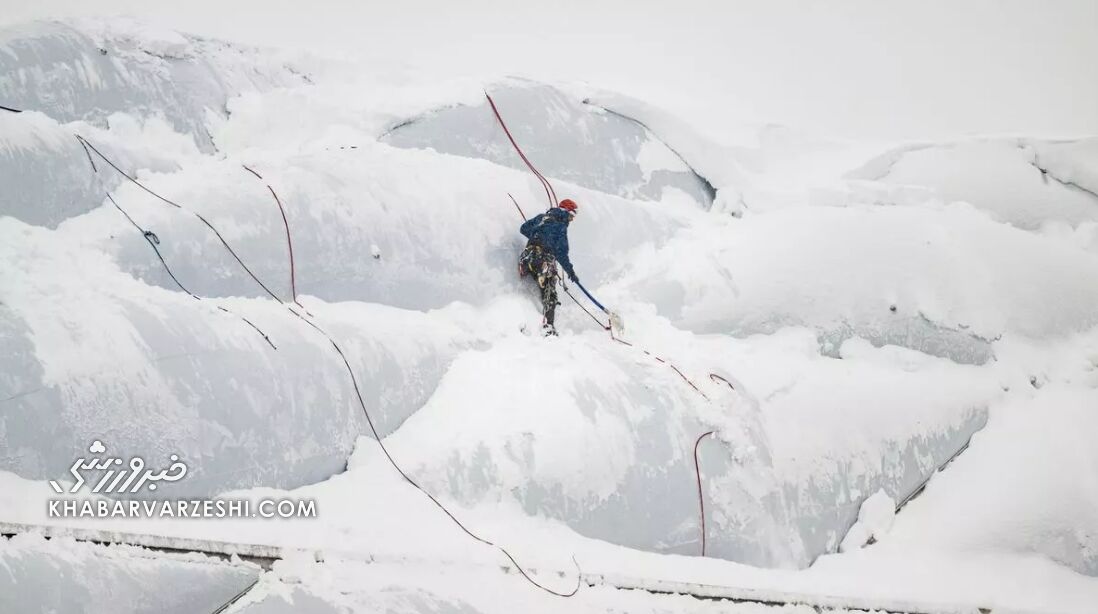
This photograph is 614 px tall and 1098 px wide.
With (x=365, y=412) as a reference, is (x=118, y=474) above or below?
above

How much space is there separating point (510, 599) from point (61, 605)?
1634 mm

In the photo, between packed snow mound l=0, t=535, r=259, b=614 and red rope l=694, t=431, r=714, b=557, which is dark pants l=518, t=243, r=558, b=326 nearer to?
red rope l=694, t=431, r=714, b=557

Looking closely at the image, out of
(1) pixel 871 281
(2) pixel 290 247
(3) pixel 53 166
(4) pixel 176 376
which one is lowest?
(1) pixel 871 281

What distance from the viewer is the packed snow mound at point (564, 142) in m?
5.40

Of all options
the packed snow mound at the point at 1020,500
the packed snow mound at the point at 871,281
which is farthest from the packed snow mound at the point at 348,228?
the packed snow mound at the point at 1020,500

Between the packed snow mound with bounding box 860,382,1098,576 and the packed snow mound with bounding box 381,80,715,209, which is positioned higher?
the packed snow mound with bounding box 381,80,715,209

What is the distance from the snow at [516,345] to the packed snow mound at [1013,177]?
28 millimetres

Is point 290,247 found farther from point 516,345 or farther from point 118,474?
point 118,474

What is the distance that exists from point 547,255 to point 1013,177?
4.06m

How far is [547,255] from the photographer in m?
4.71

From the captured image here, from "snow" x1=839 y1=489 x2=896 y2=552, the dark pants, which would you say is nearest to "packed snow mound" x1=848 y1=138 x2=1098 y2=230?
"snow" x1=839 y1=489 x2=896 y2=552

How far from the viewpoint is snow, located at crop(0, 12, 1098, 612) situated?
3391mm

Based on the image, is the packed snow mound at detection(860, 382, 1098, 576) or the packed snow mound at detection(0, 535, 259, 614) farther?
the packed snow mound at detection(860, 382, 1098, 576)

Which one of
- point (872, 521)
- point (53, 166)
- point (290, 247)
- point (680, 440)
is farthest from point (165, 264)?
point (872, 521)
